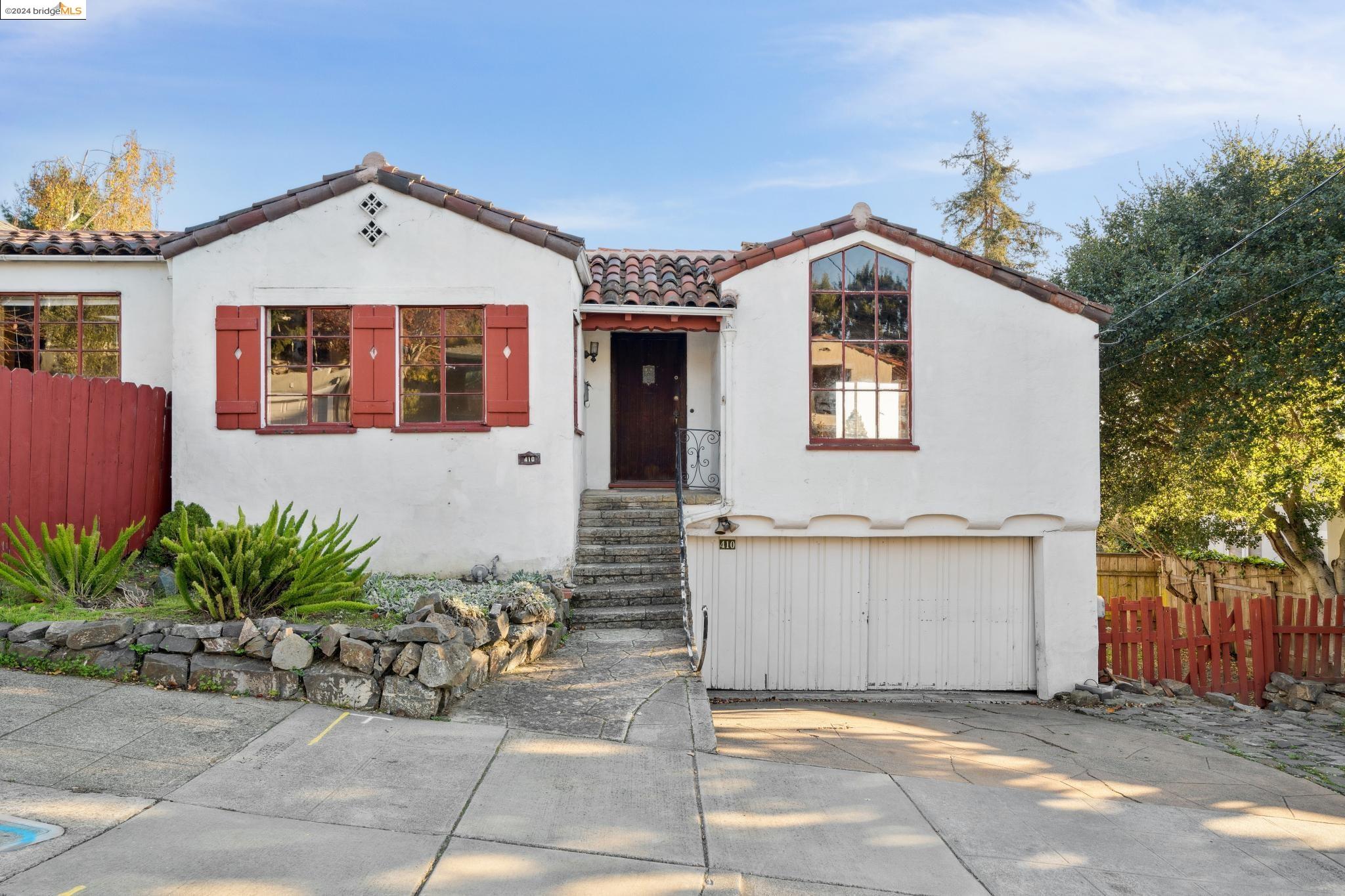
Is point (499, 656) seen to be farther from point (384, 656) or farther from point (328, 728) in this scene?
point (328, 728)

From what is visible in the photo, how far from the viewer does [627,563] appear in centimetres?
1108

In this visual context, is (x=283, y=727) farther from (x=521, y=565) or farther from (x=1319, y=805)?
(x=1319, y=805)

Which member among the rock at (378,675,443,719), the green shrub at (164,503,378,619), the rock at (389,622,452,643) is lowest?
the rock at (378,675,443,719)

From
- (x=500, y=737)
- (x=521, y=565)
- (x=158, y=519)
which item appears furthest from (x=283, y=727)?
(x=158, y=519)

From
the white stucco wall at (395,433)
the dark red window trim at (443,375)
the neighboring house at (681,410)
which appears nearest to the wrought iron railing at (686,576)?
the neighboring house at (681,410)

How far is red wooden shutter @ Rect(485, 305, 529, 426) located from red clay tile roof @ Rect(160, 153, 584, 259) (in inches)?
35.2

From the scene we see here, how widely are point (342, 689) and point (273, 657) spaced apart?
1.82ft

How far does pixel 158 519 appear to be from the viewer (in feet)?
35.5

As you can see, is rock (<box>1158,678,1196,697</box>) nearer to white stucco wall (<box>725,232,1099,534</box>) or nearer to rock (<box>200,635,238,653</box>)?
white stucco wall (<box>725,232,1099,534</box>)

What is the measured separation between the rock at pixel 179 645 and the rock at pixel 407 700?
147 cm

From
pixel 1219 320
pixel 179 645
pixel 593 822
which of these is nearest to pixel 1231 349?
pixel 1219 320

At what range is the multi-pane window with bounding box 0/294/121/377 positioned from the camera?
11.3 meters

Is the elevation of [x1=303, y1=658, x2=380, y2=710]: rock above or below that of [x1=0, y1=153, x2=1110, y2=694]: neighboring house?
below

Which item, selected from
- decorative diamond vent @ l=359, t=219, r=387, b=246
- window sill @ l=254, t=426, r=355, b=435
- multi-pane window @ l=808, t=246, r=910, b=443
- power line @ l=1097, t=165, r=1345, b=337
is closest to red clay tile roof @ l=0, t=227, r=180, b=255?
decorative diamond vent @ l=359, t=219, r=387, b=246
